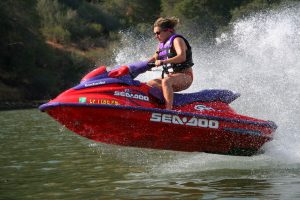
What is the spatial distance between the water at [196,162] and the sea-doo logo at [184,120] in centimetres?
52

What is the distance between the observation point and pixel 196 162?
24.8 ft

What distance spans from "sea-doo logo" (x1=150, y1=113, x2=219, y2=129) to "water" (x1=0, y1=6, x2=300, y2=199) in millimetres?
517

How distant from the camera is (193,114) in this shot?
7.13 metres

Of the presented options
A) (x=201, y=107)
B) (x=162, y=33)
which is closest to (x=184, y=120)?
(x=201, y=107)

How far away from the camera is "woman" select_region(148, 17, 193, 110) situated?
7262 mm

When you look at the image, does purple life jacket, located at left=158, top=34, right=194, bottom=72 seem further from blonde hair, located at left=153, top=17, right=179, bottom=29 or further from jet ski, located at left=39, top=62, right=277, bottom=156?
jet ski, located at left=39, top=62, right=277, bottom=156

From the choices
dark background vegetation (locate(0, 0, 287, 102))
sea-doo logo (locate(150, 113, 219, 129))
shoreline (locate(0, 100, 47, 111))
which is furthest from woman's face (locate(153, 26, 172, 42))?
dark background vegetation (locate(0, 0, 287, 102))

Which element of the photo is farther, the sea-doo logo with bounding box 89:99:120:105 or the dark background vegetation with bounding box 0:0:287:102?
the dark background vegetation with bounding box 0:0:287:102

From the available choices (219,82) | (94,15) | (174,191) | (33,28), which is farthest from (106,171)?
(94,15)

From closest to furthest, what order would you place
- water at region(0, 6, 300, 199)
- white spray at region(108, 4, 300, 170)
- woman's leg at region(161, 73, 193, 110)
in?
water at region(0, 6, 300, 199), woman's leg at region(161, 73, 193, 110), white spray at region(108, 4, 300, 170)

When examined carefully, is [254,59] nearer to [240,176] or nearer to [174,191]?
[240,176]

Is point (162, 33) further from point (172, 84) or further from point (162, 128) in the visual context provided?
point (162, 128)

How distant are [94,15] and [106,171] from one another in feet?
150

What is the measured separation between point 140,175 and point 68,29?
41463 mm
